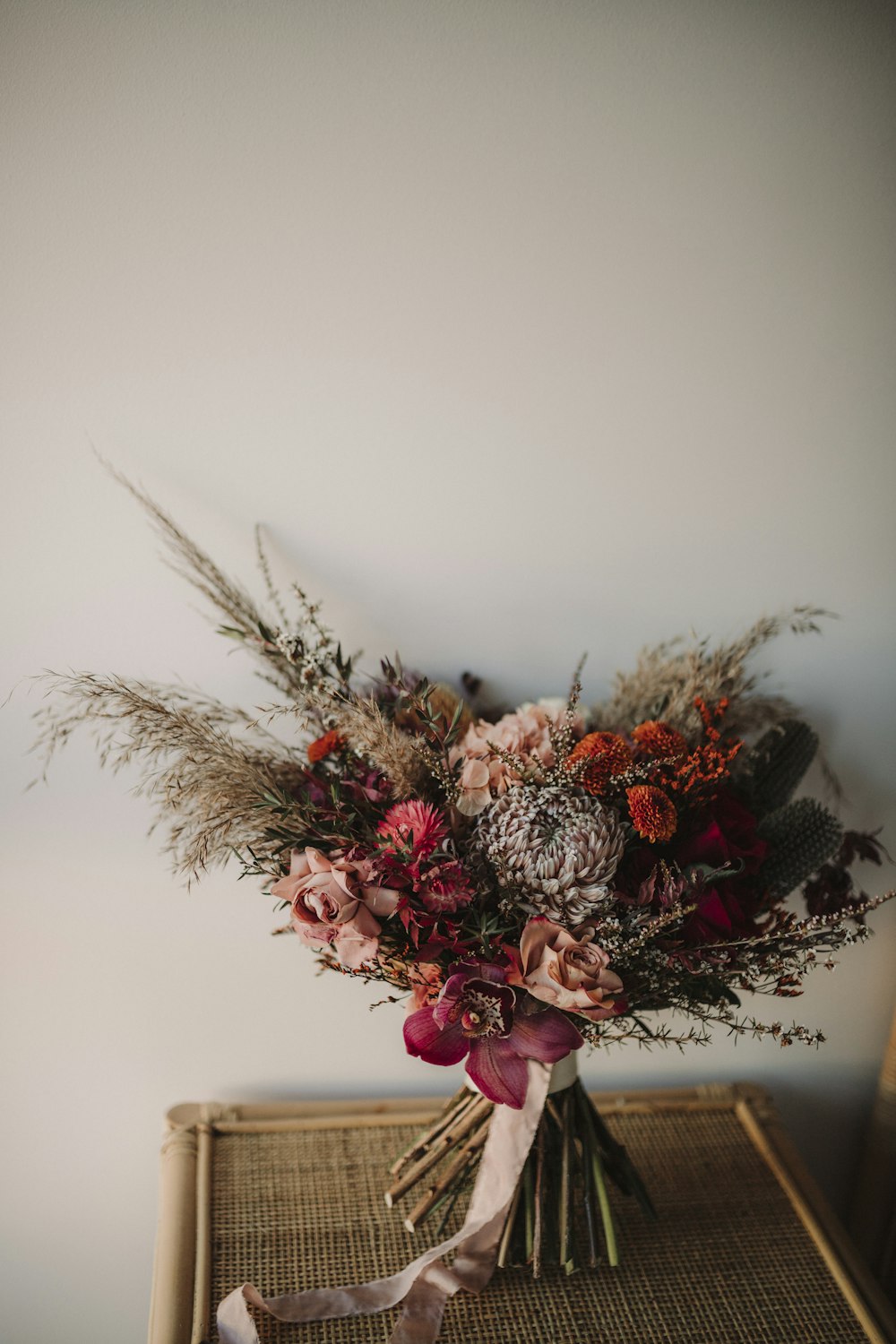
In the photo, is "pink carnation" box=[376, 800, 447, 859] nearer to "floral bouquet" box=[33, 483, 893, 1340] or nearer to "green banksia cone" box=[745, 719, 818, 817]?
"floral bouquet" box=[33, 483, 893, 1340]

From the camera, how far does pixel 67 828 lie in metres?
1.08

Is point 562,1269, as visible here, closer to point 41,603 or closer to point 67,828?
point 67,828

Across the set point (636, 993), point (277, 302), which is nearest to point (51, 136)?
point (277, 302)

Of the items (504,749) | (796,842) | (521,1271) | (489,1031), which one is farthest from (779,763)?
(521,1271)

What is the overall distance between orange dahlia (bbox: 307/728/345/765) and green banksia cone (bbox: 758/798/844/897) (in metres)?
0.44

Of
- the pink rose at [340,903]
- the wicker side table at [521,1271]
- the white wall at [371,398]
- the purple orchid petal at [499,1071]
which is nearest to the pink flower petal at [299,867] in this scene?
the pink rose at [340,903]

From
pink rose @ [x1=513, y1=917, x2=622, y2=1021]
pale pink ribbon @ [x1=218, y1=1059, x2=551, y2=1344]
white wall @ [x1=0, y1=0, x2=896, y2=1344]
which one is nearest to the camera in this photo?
pink rose @ [x1=513, y1=917, x2=622, y2=1021]

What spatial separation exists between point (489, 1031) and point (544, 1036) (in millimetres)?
49

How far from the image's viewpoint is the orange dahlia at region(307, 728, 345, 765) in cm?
92

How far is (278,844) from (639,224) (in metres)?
0.78

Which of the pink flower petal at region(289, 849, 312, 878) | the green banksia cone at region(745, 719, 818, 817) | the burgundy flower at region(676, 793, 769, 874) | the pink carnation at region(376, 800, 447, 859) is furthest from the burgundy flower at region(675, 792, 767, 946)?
the pink flower petal at region(289, 849, 312, 878)

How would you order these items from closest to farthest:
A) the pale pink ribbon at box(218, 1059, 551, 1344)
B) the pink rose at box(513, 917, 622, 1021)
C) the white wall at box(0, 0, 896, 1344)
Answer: the pink rose at box(513, 917, 622, 1021), the pale pink ribbon at box(218, 1059, 551, 1344), the white wall at box(0, 0, 896, 1344)

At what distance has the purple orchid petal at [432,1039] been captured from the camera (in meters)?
0.79

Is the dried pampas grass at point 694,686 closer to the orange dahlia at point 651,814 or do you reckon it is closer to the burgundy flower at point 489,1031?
the orange dahlia at point 651,814
